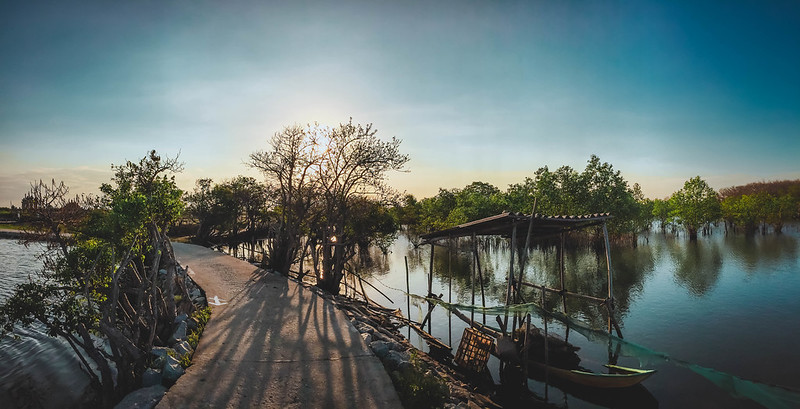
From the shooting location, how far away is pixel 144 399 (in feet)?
21.4

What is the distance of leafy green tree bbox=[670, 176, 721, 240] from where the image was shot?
5272cm

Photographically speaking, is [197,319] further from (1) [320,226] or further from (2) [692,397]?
(2) [692,397]

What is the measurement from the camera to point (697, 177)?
54.9 metres

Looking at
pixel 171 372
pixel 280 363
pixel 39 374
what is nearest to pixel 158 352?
pixel 171 372

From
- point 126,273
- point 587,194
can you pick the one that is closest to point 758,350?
point 126,273

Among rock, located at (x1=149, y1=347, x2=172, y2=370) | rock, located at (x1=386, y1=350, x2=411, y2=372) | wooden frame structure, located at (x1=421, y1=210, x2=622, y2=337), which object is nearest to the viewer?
Result: rock, located at (x1=149, y1=347, x2=172, y2=370)

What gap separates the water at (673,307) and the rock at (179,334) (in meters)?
8.38

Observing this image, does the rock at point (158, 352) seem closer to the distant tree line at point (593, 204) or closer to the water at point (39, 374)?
the water at point (39, 374)

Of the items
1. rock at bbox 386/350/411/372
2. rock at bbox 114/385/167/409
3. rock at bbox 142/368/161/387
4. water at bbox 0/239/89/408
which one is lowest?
water at bbox 0/239/89/408

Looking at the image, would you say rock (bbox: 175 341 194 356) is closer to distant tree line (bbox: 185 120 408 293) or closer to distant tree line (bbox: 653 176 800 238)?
distant tree line (bbox: 185 120 408 293)

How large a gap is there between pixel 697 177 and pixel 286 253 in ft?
207

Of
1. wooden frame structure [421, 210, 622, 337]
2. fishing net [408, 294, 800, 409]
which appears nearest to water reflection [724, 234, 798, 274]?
wooden frame structure [421, 210, 622, 337]

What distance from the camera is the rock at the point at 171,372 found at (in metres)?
7.20

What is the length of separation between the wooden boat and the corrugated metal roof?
14.1ft
